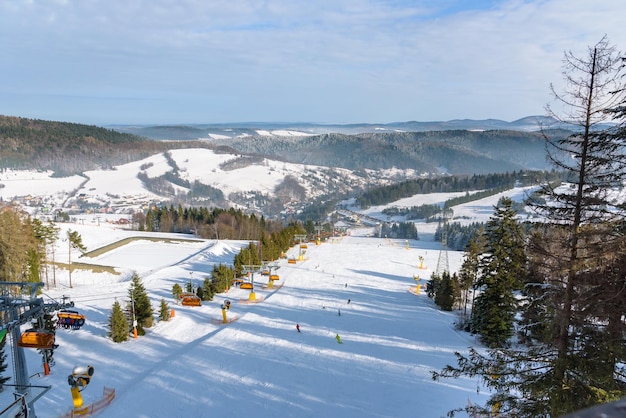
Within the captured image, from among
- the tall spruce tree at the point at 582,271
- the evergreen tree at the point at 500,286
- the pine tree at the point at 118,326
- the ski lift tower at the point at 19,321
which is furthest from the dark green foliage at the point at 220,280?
the tall spruce tree at the point at 582,271

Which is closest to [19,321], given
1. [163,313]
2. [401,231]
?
[163,313]

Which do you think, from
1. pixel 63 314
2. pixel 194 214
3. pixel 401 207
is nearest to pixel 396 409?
pixel 63 314

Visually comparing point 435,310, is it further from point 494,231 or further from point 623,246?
point 623,246

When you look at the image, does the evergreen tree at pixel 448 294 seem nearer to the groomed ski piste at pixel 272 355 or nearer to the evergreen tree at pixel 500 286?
the groomed ski piste at pixel 272 355

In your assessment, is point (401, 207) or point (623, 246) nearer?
point (623, 246)

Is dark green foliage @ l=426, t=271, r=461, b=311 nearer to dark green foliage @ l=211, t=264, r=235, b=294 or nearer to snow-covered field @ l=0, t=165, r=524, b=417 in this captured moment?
snow-covered field @ l=0, t=165, r=524, b=417
